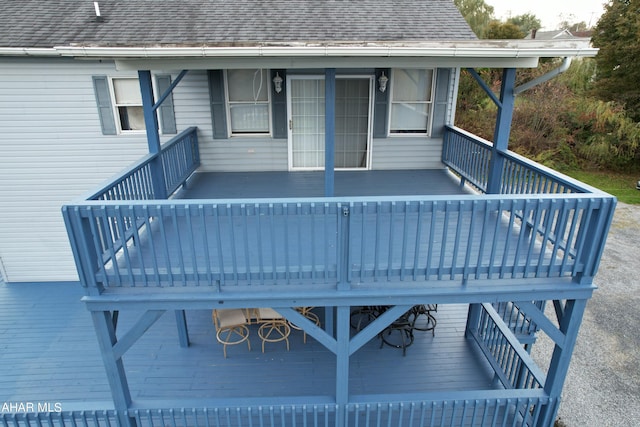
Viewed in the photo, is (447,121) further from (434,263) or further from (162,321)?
(162,321)

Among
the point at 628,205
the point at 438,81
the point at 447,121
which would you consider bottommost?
the point at 628,205

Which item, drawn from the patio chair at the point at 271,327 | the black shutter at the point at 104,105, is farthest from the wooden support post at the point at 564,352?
the black shutter at the point at 104,105

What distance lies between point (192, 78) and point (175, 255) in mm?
4798

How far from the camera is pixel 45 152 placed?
9.01 m

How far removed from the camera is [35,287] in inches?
369

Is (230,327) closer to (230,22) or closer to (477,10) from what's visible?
(230,22)

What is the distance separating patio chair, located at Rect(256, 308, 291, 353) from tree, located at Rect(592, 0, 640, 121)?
21138 mm

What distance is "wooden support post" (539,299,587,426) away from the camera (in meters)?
4.25

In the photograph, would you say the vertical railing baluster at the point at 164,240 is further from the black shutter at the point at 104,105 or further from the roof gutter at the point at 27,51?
the roof gutter at the point at 27,51

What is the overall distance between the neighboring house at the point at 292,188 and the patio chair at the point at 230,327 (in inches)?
24.6

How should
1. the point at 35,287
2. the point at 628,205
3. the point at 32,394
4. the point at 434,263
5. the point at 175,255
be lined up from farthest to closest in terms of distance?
the point at 628,205
the point at 35,287
the point at 32,394
the point at 175,255
the point at 434,263

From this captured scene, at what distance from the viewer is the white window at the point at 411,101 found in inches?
314

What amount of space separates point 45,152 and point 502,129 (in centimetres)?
927

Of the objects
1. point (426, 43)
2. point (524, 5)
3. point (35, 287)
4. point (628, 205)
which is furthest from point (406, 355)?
point (524, 5)
